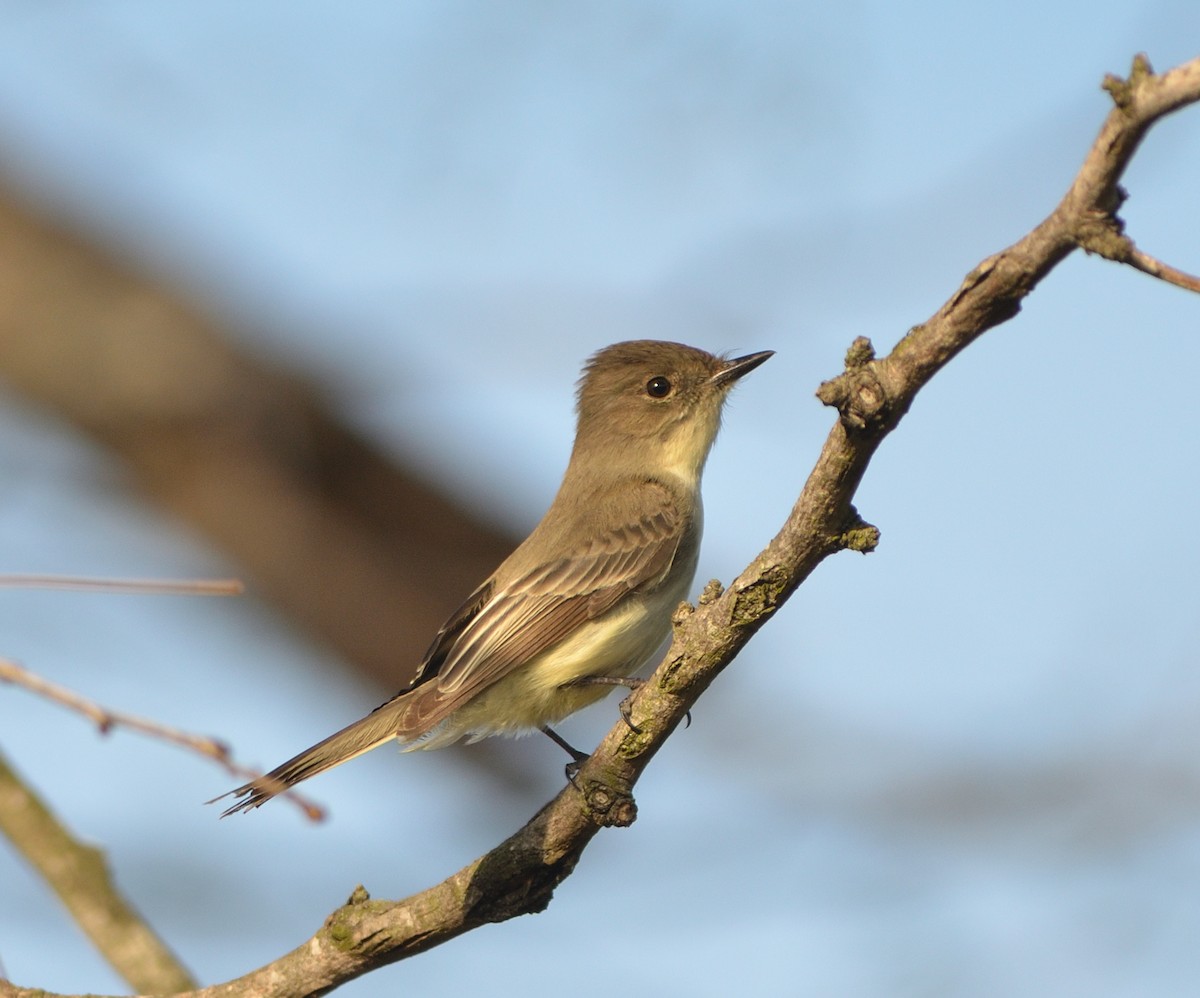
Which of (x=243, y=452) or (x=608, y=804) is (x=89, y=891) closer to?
(x=608, y=804)

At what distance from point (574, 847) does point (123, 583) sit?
4.10 feet

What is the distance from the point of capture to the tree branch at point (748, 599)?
7.50ft

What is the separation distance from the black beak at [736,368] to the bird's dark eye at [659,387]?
0.61 feet

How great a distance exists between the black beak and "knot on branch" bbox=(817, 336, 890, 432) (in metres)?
3.20

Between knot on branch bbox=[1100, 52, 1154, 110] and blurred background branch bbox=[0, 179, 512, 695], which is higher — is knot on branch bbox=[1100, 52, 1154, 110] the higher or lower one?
the lower one

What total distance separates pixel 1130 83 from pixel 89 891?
167 inches

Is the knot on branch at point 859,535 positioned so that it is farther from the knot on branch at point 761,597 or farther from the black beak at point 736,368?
the black beak at point 736,368

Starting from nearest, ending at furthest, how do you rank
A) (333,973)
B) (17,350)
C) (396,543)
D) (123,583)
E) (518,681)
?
(123,583)
(333,973)
(518,681)
(17,350)
(396,543)

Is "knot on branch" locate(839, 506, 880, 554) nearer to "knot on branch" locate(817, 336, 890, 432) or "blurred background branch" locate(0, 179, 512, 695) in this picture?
"knot on branch" locate(817, 336, 890, 432)

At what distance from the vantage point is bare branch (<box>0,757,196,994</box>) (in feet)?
15.7

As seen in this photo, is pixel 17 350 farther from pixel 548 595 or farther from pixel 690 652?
pixel 690 652

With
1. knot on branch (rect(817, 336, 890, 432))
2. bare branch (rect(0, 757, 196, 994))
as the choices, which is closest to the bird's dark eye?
bare branch (rect(0, 757, 196, 994))

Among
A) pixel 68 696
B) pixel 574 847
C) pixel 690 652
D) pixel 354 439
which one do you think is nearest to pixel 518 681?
pixel 574 847

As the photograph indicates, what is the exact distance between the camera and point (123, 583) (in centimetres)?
301
